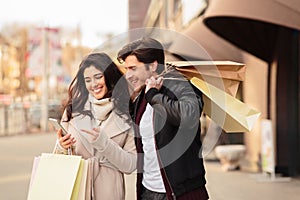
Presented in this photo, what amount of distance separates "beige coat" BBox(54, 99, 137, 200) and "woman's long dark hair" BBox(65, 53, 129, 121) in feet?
0.15

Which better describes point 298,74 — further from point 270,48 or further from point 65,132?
point 65,132

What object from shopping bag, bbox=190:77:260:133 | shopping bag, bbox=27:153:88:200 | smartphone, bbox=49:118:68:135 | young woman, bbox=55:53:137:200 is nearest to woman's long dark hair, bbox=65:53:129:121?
young woman, bbox=55:53:137:200

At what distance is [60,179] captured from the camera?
280 cm

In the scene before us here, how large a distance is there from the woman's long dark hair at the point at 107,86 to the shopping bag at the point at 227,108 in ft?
1.41

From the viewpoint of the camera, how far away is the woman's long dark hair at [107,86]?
2873mm

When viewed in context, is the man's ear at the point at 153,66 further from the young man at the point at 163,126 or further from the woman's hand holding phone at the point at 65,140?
the woman's hand holding phone at the point at 65,140

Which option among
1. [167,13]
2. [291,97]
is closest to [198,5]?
[291,97]

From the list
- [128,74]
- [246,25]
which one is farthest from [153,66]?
[246,25]

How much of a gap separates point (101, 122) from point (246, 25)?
676 cm

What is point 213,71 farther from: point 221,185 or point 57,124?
point 221,185

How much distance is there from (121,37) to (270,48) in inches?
272

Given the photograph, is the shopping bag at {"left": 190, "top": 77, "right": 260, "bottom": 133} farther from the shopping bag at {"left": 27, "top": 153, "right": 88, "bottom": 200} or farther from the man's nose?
the shopping bag at {"left": 27, "top": 153, "right": 88, "bottom": 200}

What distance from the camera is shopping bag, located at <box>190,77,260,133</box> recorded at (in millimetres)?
2695

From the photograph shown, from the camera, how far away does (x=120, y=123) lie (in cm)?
289
